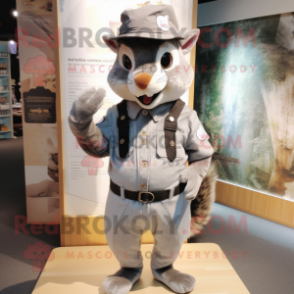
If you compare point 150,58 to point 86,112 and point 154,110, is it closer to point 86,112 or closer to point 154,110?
point 154,110

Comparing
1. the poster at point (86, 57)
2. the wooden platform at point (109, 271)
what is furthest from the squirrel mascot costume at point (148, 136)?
the poster at point (86, 57)

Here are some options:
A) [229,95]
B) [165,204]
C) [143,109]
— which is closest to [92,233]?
[165,204]

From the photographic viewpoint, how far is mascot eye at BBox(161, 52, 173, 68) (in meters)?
1.33

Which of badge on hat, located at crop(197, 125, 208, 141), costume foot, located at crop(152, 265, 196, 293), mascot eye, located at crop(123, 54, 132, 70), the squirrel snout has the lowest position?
costume foot, located at crop(152, 265, 196, 293)

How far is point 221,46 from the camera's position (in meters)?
2.76

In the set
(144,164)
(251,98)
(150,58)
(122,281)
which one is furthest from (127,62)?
(251,98)

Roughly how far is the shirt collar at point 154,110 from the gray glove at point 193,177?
0.28 m

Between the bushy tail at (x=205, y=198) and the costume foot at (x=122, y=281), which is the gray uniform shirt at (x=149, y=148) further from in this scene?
the costume foot at (x=122, y=281)

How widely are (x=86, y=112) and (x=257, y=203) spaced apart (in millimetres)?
2013

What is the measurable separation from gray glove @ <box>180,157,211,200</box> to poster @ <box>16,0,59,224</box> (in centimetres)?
133

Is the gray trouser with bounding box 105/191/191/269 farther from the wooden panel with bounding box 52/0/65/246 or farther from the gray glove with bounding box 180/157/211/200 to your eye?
the wooden panel with bounding box 52/0/65/246

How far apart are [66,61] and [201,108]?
148 cm

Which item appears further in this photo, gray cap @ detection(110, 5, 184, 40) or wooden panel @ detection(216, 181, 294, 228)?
wooden panel @ detection(216, 181, 294, 228)

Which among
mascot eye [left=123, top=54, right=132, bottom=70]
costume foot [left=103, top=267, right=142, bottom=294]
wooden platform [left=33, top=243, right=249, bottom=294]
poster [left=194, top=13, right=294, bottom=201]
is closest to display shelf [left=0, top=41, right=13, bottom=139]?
poster [left=194, top=13, right=294, bottom=201]
